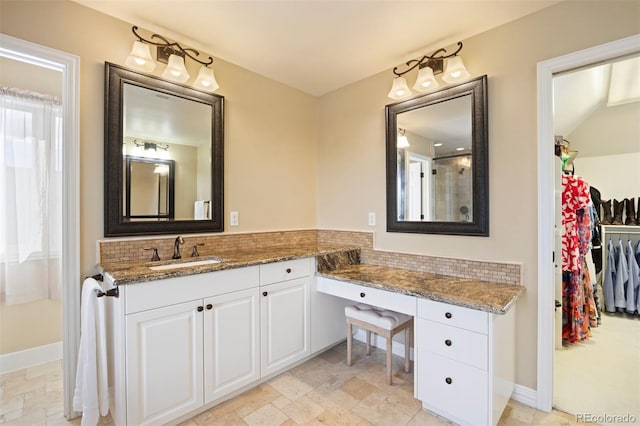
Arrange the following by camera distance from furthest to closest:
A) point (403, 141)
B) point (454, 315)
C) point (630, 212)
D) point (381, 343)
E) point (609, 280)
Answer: point (630, 212) → point (609, 280) → point (381, 343) → point (403, 141) → point (454, 315)

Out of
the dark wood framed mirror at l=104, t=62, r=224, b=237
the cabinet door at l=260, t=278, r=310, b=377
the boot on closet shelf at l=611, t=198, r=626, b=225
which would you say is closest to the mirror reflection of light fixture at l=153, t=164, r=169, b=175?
the dark wood framed mirror at l=104, t=62, r=224, b=237

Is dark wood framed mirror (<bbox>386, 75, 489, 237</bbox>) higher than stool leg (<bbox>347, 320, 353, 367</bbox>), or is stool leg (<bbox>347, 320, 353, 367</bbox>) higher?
dark wood framed mirror (<bbox>386, 75, 489, 237</bbox>)

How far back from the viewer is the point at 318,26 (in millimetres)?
1947

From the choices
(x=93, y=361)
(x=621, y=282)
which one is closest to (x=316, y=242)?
(x=93, y=361)

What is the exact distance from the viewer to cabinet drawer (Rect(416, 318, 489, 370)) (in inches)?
60.2

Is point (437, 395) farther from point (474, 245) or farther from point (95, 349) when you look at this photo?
point (95, 349)

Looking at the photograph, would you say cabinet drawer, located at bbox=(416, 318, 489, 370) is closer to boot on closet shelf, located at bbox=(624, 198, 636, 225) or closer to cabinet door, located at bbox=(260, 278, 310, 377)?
cabinet door, located at bbox=(260, 278, 310, 377)

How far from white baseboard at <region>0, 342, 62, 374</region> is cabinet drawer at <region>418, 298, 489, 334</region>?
2984mm

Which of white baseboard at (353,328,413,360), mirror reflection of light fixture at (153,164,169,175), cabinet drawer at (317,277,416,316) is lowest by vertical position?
white baseboard at (353,328,413,360)

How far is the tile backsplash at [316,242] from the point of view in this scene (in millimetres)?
1884

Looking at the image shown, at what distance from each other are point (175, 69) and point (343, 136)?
61.2 inches

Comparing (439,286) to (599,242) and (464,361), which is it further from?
(599,242)

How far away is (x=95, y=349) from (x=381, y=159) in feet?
7.80

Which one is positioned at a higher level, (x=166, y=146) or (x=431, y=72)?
(x=431, y=72)
